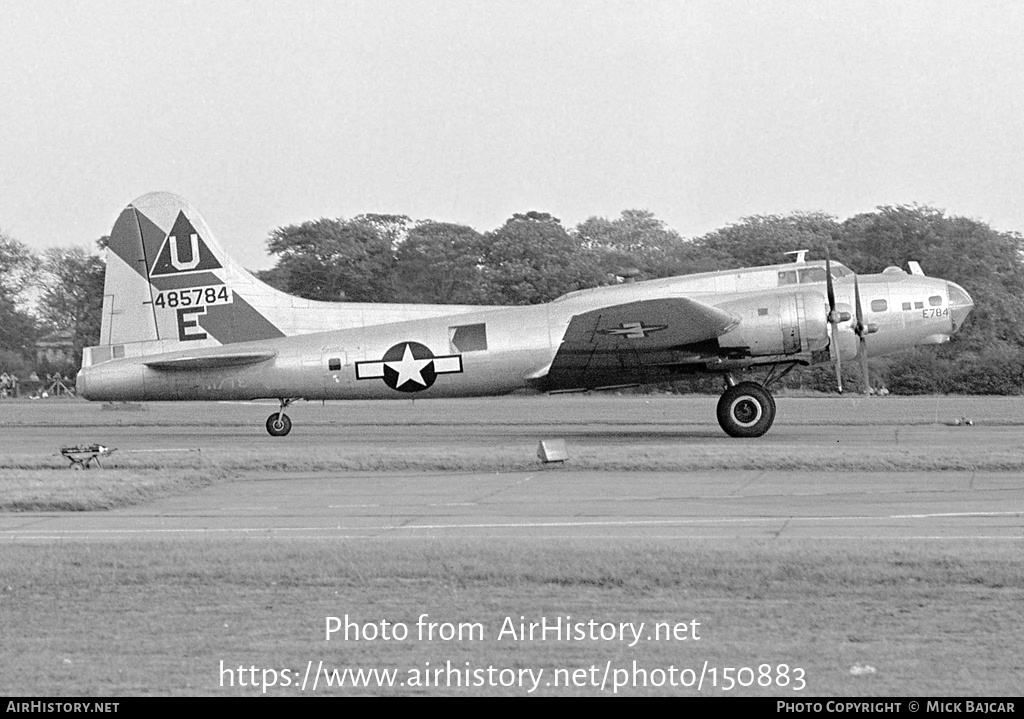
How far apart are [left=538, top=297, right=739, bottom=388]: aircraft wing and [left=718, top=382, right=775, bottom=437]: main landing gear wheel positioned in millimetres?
1638

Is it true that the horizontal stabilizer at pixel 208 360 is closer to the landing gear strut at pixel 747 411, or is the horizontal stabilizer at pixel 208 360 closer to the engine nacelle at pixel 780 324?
the landing gear strut at pixel 747 411

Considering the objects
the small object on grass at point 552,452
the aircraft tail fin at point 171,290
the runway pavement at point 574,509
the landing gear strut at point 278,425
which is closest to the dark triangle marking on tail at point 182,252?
the aircraft tail fin at point 171,290

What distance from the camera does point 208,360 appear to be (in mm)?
27250

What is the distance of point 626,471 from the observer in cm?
2016

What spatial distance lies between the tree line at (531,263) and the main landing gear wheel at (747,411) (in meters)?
26.1

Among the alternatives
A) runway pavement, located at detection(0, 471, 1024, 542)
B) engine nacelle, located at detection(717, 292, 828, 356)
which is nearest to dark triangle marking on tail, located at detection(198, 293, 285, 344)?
runway pavement, located at detection(0, 471, 1024, 542)

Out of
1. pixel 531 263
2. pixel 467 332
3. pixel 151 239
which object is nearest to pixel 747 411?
pixel 467 332

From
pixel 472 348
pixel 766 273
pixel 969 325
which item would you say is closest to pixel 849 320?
pixel 766 273

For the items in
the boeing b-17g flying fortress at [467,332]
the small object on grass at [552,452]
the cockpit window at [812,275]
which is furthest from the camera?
the cockpit window at [812,275]

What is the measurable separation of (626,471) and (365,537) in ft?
24.5

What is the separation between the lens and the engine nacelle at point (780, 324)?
25625mm

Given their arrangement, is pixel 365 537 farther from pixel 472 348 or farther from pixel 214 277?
pixel 214 277

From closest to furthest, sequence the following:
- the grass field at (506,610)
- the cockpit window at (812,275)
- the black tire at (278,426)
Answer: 1. the grass field at (506,610)
2. the cockpit window at (812,275)
3. the black tire at (278,426)

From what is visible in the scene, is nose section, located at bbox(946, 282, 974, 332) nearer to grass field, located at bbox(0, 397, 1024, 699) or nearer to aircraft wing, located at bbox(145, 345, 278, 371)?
grass field, located at bbox(0, 397, 1024, 699)
